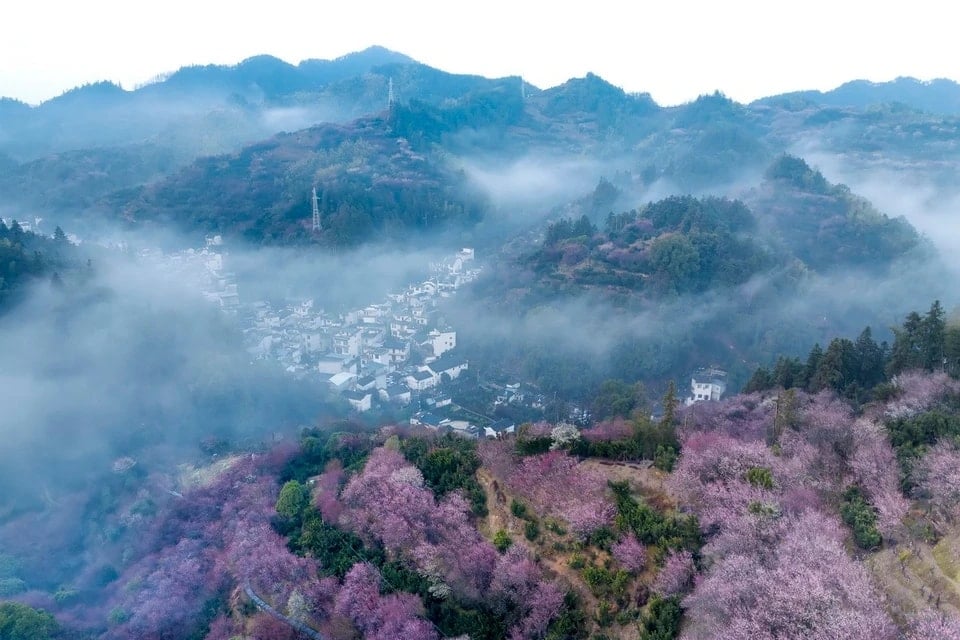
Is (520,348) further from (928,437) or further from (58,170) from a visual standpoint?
(58,170)

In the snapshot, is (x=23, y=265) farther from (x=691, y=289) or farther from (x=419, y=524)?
(x=691, y=289)

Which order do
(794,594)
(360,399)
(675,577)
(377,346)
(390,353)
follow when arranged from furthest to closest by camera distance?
(377,346) < (390,353) < (360,399) < (675,577) < (794,594)

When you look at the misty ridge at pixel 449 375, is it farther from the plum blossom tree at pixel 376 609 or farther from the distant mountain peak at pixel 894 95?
the distant mountain peak at pixel 894 95

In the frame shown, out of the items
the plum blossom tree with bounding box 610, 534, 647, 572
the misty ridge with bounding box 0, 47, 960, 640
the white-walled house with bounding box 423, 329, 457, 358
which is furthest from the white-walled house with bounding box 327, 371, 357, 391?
the plum blossom tree with bounding box 610, 534, 647, 572

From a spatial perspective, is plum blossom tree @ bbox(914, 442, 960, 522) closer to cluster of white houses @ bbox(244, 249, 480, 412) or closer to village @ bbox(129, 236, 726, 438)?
village @ bbox(129, 236, 726, 438)

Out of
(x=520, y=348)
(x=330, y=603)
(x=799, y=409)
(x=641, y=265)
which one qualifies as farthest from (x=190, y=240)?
(x=799, y=409)

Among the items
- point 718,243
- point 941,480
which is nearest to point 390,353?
point 718,243
